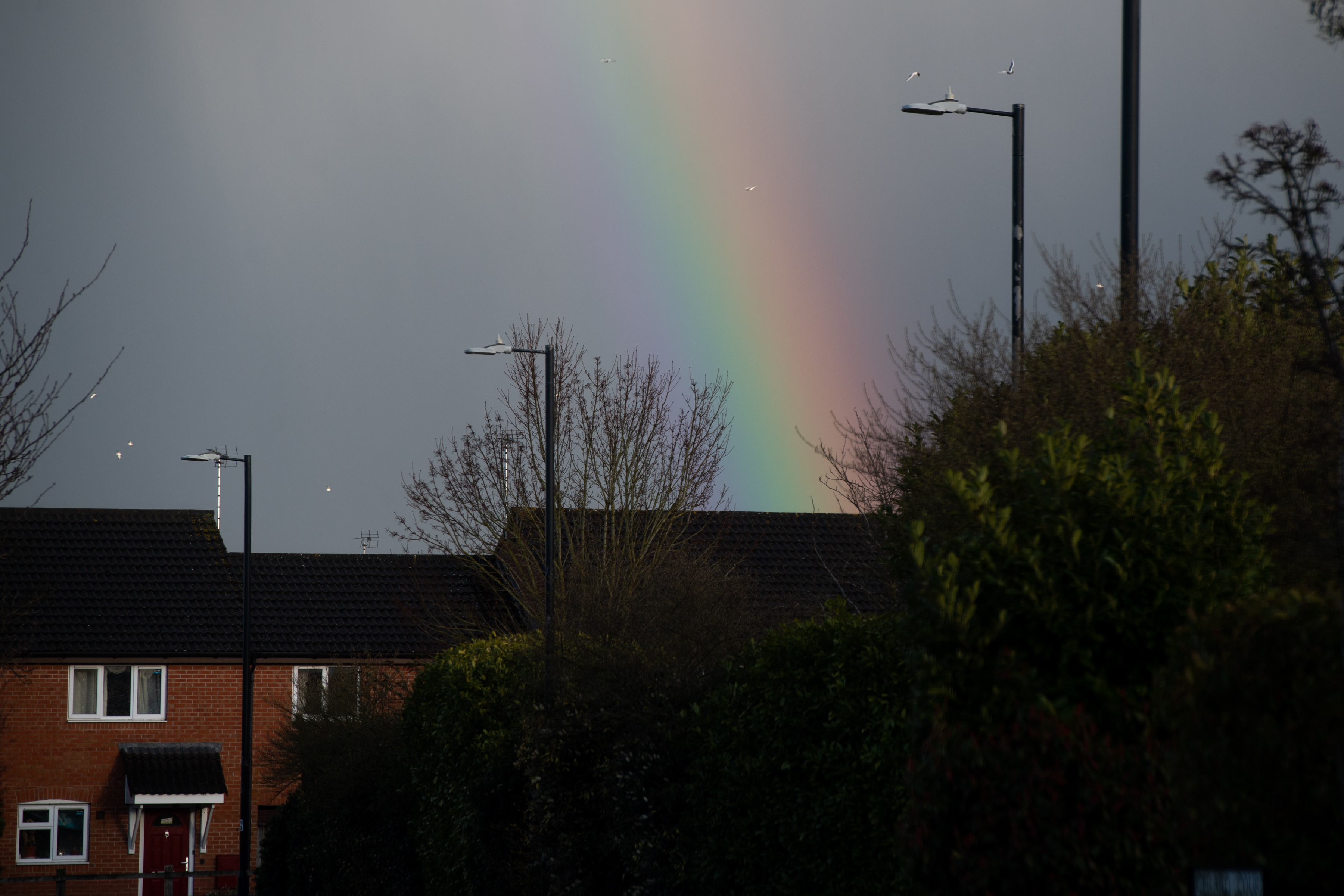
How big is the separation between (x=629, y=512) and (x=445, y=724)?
31.4 feet

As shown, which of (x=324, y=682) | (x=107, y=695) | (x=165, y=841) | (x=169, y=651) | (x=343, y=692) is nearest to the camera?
(x=343, y=692)

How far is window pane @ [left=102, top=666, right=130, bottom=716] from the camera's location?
36.9 metres

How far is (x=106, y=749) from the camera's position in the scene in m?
36.3

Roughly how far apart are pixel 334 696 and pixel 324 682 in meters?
8.80

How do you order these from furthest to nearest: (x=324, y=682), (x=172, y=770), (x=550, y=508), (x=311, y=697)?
(x=324, y=682) → (x=172, y=770) → (x=311, y=697) → (x=550, y=508)

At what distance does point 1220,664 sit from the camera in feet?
15.2

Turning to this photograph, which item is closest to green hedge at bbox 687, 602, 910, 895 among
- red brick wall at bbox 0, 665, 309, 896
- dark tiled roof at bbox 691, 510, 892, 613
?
dark tiled roof at bbox 691, 510, 892, 613

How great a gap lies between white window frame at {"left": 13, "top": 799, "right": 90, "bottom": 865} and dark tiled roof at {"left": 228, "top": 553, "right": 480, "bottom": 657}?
612cm

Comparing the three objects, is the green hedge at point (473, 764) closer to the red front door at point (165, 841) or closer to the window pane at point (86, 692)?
the red front door at point (165, 841)

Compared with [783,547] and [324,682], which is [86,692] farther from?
[783,547]

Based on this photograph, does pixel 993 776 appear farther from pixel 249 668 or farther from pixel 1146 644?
pixel 249 668

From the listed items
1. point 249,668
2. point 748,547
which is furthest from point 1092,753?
point 748,547

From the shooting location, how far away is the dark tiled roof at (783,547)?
34.2 metres

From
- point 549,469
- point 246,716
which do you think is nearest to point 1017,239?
point 549,469
